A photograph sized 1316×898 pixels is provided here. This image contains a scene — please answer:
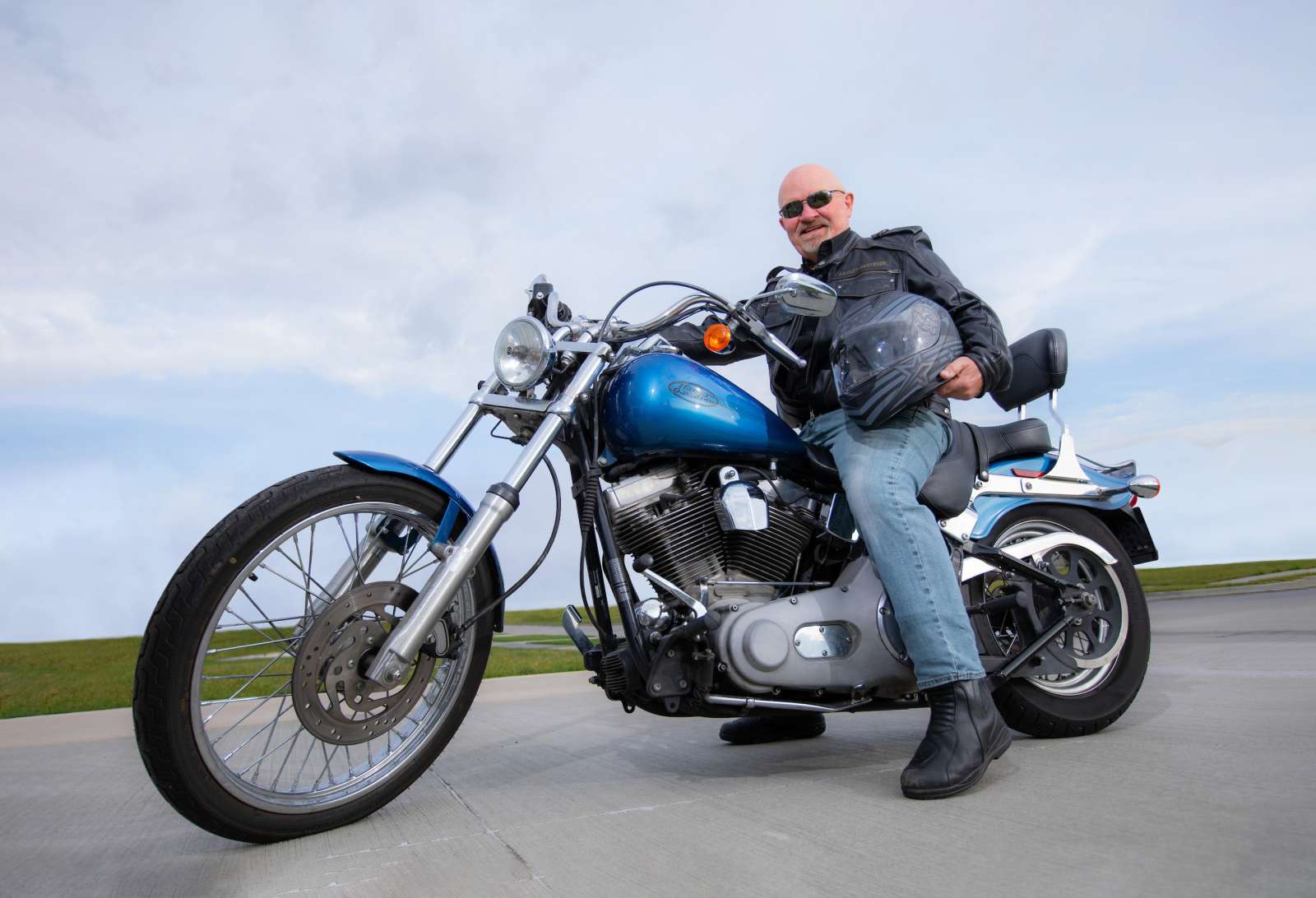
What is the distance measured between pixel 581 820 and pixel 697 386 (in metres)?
1.17

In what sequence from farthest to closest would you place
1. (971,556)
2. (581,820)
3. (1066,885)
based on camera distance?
1. (971,556)
2. (581,820)
3. (1066,885)

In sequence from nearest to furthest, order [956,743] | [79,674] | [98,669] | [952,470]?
[956,743] → [952,470] → [79,674] → [98,669]

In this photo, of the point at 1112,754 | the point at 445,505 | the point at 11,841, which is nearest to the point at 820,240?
the point at 445,505

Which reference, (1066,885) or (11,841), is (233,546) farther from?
(1066,885)

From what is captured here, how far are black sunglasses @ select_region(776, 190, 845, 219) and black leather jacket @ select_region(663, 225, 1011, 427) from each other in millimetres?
130

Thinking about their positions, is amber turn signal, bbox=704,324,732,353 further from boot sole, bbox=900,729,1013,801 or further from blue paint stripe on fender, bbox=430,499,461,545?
boot sole, bbox=900,729,1013,801

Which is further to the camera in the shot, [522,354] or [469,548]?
[522,354]

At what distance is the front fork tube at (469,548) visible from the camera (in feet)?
7.13

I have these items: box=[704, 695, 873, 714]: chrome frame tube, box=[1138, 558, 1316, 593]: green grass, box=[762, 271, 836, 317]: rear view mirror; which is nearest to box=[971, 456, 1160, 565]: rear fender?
box=[704, 695, 873, 714]: chrome frame tube

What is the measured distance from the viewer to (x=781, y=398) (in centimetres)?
311

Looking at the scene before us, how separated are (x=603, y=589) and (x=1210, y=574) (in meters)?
21.7

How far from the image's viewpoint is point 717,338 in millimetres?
2557

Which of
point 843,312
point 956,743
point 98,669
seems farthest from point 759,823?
point 98,669

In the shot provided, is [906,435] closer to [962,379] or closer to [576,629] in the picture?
[962,379]
